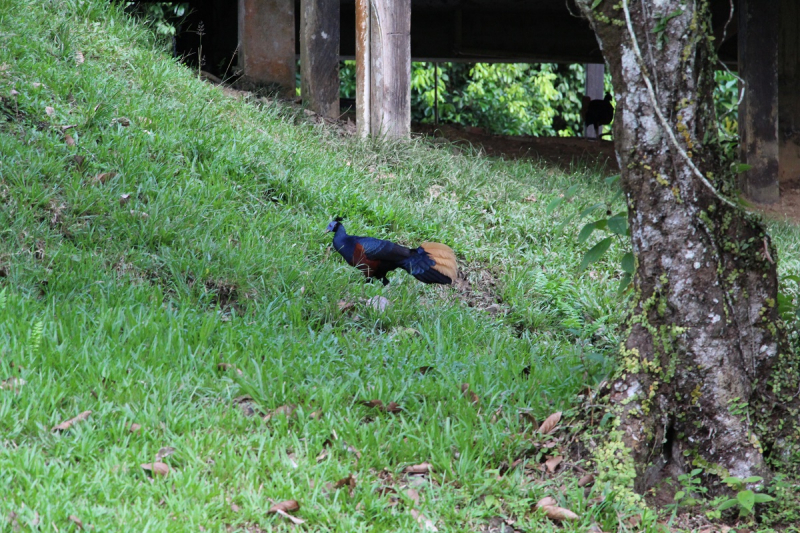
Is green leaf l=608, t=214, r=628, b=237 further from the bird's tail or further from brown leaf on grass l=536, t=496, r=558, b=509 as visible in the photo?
the bird's tail

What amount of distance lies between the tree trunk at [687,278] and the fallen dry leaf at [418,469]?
71cm

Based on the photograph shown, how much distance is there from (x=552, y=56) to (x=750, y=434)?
9258mm

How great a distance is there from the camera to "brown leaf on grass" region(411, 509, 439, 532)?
2.33m

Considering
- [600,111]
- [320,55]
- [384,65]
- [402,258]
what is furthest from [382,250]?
[600,111]

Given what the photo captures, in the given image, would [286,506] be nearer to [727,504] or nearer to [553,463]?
[553,463]

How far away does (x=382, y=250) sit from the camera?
4.30 m

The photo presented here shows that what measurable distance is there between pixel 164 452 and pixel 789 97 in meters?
8.58

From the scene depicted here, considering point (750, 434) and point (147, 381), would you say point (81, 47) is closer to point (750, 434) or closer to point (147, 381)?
point (147, 381)

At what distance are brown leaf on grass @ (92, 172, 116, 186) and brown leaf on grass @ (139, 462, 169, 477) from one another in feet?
8.83

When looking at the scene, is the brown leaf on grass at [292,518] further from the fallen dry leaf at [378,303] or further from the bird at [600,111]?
the bird at [600,111]

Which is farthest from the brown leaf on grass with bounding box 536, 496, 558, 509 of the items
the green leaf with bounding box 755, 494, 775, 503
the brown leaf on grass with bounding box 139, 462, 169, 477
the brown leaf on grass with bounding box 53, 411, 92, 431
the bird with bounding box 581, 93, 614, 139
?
the bird with bounding box 581, 93, 614, 139

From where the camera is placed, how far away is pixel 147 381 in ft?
9.46

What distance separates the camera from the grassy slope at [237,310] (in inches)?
96.5

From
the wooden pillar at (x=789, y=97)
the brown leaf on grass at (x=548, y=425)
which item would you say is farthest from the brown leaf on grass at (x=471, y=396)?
the wooden pillar at (x=789, y=97)
